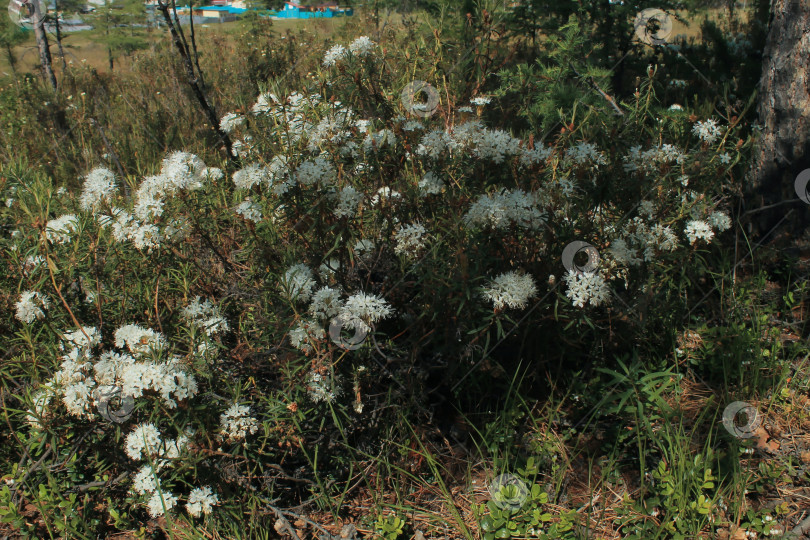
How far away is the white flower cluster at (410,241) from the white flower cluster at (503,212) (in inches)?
8.6

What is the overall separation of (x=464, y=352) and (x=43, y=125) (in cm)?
589

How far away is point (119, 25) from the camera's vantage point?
10.8 m

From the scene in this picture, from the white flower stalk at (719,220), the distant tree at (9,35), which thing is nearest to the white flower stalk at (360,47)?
the white flower stalk at (719,220)

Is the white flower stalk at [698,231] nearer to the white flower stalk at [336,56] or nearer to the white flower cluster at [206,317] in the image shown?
the white flower stalk at [336,56]

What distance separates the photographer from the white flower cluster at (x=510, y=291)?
2.02 metres

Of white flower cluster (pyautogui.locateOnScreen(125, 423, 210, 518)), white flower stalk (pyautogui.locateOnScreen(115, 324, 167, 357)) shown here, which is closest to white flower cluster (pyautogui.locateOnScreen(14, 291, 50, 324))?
white flower stalk (pyautogui.locateOnScreen(115, 324, 167, 357))

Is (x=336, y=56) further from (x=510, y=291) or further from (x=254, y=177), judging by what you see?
(x=510, y=291)

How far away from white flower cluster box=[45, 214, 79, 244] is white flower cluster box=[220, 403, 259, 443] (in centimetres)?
130

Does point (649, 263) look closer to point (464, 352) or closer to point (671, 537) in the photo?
point (464, 352)

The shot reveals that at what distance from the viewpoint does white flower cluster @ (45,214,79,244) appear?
264 cm

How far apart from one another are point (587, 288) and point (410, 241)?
0.73m

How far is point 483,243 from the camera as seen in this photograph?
2.28 meters

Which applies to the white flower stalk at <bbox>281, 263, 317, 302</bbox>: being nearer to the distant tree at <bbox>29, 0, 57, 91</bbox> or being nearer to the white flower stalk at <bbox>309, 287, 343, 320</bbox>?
the white flower stalk at <bbox>309, 287, 343, 320</bbox>

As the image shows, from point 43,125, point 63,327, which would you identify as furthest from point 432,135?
point 43,125
